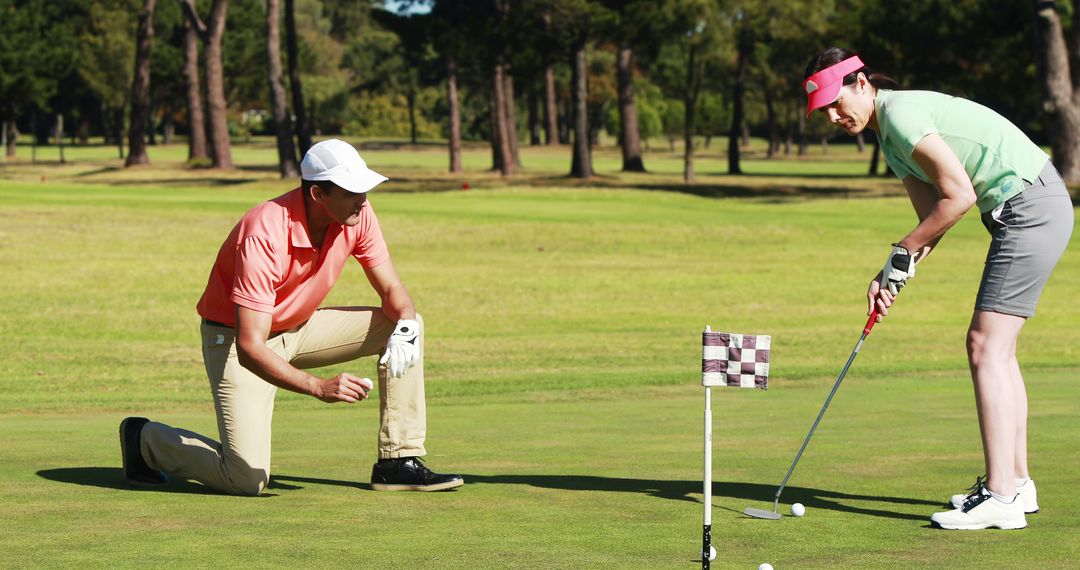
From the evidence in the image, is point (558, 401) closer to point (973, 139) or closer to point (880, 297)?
point (880, 297)

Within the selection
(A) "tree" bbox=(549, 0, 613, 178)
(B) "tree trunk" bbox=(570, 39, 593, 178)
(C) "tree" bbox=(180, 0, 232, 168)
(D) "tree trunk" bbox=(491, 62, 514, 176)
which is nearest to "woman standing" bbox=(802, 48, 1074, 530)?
(A) "tree" bbox=(549, 0, 613, 178)

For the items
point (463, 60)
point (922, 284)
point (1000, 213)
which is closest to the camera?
point (1000, 213)

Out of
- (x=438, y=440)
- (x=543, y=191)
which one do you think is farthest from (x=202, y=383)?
(x=543, y=191)

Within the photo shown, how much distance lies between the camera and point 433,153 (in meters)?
95.7

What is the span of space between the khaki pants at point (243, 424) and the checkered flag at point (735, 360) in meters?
1.94

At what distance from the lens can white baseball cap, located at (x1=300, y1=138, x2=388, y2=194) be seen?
6465 millimetres

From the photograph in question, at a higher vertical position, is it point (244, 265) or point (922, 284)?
point (244, 265)

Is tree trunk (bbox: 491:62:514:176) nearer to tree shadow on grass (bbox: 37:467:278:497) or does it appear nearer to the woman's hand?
tree shadow on grass (bbox: 37:467:278:497)

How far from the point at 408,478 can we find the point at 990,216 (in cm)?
290

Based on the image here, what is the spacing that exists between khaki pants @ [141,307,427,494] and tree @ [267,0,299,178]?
45388mm

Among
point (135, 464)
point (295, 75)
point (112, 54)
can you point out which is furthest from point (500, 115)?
point (135, 464)

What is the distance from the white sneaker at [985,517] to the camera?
5926 mm

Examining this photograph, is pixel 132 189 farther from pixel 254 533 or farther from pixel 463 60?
pixel 254 533

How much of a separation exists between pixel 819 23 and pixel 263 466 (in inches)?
2347
